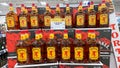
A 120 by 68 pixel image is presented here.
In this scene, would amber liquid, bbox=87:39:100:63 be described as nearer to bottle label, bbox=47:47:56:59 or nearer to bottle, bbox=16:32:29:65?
bottle label, bbox=47:47:56:59

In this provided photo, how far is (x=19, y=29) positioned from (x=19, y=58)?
542mm

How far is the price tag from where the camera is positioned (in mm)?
2246

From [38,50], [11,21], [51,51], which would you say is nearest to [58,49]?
[51,51]

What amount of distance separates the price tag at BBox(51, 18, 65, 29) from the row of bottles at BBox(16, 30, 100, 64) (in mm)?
291

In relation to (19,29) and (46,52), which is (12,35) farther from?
(46,52)

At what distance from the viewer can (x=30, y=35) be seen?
7.58ft

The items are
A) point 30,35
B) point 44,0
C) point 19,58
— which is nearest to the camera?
point 19,58

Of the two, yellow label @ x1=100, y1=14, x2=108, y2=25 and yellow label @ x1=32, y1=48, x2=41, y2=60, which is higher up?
yellow label @ x1=100, y1=14, x2=108, y2=25

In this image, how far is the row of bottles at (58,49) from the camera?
1.95 metres

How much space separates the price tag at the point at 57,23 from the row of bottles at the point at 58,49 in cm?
29

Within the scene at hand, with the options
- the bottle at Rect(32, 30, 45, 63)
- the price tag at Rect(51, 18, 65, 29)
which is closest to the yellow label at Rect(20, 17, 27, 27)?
the price tag at Rect(51, 18, 65, 29)

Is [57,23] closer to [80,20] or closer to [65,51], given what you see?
[80,20]

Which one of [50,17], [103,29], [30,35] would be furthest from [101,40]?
[30,35]

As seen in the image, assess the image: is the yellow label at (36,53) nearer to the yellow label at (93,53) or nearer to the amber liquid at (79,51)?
the amber liquid at (79,51)
